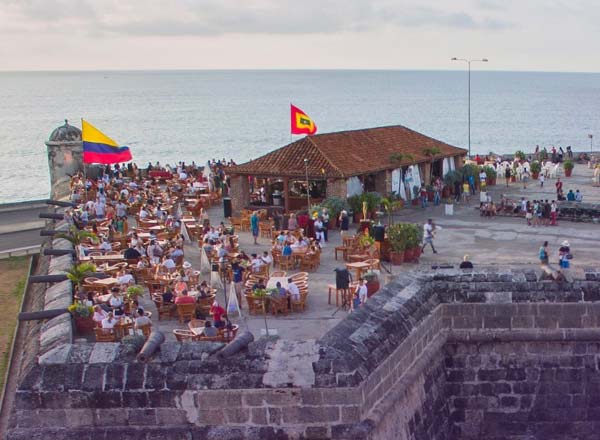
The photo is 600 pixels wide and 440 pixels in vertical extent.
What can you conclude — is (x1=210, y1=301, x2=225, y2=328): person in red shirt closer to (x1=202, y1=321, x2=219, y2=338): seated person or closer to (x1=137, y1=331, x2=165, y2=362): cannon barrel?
(x1=202, y1=321, x2=219, y2=338): seated person

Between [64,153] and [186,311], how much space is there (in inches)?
934

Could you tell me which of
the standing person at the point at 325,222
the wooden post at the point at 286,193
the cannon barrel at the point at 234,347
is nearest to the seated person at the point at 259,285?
the standing person at the point at 325,222

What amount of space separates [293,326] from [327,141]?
671 inches

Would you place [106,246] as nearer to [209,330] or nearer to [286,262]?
[286,262]

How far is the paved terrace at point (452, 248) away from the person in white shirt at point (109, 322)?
1.50 m

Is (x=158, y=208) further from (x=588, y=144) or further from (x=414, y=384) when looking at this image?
(x=588, y=144)

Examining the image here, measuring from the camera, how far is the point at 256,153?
110m

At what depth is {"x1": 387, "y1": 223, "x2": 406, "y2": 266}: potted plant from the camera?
79.7 ft


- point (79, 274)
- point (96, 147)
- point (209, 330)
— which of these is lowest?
point (209, 330)

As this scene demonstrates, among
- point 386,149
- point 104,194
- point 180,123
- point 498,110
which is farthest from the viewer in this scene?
point 498,110

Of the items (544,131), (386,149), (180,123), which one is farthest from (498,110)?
(386,149)

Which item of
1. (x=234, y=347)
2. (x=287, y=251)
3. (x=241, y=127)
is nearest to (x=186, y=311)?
A: (x=287, y=251)

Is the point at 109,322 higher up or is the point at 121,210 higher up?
the point at 121,210

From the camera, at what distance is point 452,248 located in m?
26.9
